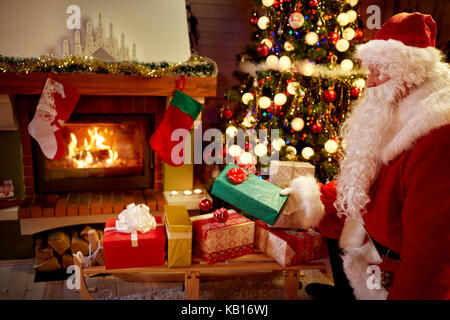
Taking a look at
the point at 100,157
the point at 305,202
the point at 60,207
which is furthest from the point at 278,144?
the point at 60,207

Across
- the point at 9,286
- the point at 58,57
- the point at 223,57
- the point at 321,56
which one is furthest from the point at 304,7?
the point at 9,286

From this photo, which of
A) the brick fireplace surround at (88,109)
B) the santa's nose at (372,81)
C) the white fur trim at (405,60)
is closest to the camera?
the white fur trim at (405,60)

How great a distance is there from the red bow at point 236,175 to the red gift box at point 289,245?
0.31m

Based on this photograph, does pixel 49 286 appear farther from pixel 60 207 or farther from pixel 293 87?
pixel 293 87

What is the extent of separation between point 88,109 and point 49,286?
3.92 feet

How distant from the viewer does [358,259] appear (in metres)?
1.62

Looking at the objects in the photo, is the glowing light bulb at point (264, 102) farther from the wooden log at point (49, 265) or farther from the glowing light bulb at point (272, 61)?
the wooden log at point (49, 265)

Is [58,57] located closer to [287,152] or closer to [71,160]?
[71,160]

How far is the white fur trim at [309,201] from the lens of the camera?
1758mm

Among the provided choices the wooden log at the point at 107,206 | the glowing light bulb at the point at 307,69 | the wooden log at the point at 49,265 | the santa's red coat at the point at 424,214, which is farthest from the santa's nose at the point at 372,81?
the wooden log at the point at 49,265

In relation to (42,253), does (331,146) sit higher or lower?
higher

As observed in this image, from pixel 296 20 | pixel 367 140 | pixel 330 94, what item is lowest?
pixel 367 140

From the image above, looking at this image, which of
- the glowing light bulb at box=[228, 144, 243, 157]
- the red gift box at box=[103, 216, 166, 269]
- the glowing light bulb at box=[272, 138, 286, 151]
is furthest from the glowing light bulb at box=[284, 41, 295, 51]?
the red gift box at box=[103, 216, 166, 269]

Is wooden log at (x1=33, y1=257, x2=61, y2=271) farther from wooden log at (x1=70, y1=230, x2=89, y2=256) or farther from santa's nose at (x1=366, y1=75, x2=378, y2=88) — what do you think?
santa's nose at (x1=366, y1=75, x2=378, y2=88)
